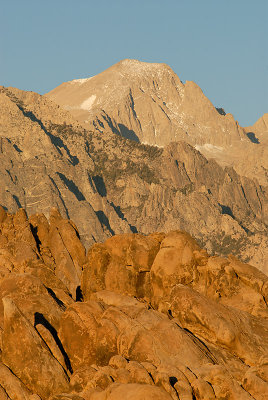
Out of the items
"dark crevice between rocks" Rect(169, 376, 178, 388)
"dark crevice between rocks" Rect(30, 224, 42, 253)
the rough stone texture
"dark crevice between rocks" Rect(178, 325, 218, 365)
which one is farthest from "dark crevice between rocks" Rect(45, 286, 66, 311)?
"dark crevice between rocks" Rect(30, 224, 42, 253)

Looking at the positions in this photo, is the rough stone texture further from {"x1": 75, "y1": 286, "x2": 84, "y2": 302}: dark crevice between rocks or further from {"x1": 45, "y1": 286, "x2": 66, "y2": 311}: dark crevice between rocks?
{"x1": 75, "y1": 286, "x2": 84, "y2": 302}: dark crevice between rocks

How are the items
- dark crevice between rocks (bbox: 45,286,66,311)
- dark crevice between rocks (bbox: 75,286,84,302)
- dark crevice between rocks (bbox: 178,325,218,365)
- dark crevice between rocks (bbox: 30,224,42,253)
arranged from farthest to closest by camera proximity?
1. dark crevice between rocks (bbox: 30,224,42,253)
2. dark crevice between rocks (bbox: 75,286,84,302)
3. dark crevice between rocks (bbox: 45,286,66,311)
4. dark crevice between rocks (bbox: 178,325,218,365)

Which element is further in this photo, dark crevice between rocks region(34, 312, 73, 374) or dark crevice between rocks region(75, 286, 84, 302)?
dark crevice between rocks region(75, 286, 84, 302)

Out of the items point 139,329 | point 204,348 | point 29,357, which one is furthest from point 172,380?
point 204,348

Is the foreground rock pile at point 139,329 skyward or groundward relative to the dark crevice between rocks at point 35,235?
groundward

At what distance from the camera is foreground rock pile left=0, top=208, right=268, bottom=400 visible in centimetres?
4475

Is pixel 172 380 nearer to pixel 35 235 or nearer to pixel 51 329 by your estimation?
pixel 51 329

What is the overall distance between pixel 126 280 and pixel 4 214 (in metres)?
45.6

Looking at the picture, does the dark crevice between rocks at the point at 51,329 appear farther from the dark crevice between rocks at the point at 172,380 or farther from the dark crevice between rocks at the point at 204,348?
the dark crevice between rocks at the point at 172,380

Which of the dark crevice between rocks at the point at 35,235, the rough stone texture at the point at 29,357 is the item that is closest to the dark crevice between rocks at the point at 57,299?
the rough stone texture at the point at 29,357

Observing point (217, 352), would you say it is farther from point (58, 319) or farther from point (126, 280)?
point (126, 280)

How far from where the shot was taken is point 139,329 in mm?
51656

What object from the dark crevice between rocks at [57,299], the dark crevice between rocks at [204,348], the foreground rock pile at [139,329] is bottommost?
the dark crevice between rocks at [204,348]

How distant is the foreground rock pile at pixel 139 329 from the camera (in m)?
44.8
